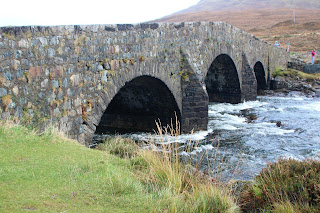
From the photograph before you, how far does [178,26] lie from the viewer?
1351 cm

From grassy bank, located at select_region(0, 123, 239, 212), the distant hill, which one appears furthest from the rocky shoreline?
the distant hill

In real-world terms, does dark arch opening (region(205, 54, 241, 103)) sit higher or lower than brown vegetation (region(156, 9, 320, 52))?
lower

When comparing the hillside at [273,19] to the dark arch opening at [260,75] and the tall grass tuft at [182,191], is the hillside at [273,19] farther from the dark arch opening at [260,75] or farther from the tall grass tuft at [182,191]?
the tall grass tuft at [182,191]

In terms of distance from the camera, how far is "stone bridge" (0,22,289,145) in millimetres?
7129

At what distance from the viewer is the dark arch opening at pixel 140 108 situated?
44.5ft

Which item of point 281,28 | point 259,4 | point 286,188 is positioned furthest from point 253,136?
point 259,4

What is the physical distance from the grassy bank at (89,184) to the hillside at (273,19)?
45165 mm

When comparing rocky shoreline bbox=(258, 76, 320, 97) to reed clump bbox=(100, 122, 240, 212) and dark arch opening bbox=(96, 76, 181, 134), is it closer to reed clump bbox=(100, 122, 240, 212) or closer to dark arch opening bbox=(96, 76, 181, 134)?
dark arch opening bbox=(96, 76, 181, 134)

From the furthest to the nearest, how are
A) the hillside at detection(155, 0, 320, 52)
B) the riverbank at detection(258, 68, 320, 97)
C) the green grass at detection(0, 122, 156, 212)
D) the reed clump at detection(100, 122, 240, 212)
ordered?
the hillside at detection(155, 0, 320, 52) → the riverbank at detection(258, 68, 320, 97) → the reed clump at detection(100, 122, 240, 212) → the green grass at detection(0, 122, 156, 212)

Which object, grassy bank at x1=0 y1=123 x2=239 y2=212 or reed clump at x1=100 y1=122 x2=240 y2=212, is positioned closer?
grassy bank at x1=0 y1=123 x2=239 y2=212

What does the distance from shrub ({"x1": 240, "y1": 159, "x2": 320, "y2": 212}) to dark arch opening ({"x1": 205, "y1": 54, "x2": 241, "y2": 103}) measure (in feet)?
51.7

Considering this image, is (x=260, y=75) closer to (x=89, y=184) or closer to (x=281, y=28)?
(x=89, y=184)

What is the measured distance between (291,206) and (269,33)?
205 feet

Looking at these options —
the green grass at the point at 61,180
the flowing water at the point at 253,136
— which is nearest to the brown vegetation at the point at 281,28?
the flowing water at the point at 253,136
